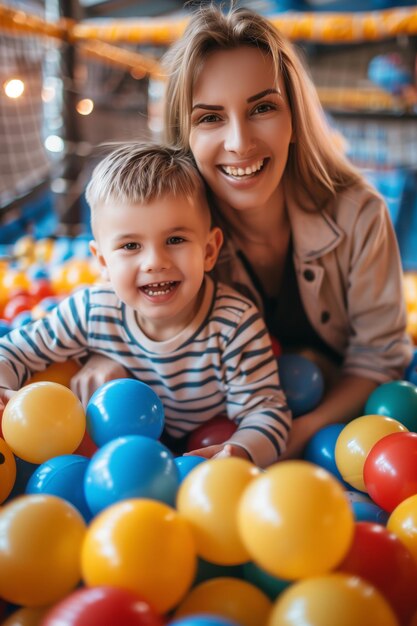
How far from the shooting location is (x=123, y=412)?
0.79 metres

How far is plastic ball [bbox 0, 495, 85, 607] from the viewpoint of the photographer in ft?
1.78

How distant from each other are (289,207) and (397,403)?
0.43 metres

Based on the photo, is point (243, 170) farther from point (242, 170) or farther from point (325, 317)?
point (325, 317)

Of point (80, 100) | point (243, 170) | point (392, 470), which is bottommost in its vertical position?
point (392, 470)

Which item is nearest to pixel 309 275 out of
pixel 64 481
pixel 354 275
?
pixel 354 275

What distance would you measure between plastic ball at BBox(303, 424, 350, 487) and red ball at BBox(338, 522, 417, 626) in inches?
14.1

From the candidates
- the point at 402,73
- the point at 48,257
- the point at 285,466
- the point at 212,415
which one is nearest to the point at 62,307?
the point at 212,415

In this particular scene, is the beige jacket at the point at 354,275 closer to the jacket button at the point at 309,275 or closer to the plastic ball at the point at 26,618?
the jacket button at the point at 309,275

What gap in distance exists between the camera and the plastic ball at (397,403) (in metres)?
1.04

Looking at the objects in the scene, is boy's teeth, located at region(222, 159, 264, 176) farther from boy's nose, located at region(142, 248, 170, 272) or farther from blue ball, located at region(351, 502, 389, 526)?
blue ball, located at region(351, 502, 389, 526)

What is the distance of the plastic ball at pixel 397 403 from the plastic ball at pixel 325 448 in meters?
0.08

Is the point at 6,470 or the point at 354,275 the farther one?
the point at 354,275

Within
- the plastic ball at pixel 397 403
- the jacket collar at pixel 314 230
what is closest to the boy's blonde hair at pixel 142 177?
the jacket collar at pixel 314 230

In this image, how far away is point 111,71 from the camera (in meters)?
5.12
